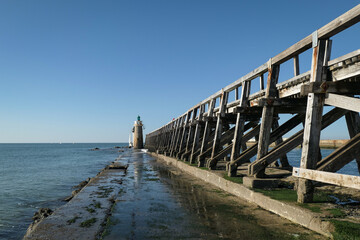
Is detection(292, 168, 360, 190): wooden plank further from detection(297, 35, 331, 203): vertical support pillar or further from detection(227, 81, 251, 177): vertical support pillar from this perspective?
detection(227, 81, 251, 177): vertical support pillar

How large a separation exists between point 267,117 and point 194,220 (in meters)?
3.29

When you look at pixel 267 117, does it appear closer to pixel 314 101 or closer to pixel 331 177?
pixel 314 101

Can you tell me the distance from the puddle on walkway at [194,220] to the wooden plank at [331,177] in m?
0.79

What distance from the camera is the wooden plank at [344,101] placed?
3.93m

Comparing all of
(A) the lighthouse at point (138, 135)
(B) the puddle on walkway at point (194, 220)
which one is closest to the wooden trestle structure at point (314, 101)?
(B) the puddle on walkway at point (194, 220)

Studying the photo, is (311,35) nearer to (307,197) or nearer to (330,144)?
(307,197)

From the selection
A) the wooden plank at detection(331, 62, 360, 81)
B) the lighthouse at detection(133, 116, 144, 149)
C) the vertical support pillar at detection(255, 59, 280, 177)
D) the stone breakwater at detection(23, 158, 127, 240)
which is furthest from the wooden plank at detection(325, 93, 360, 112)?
the lighthouse at detection(133, 116, 144, 149)

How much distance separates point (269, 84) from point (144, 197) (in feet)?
13.8

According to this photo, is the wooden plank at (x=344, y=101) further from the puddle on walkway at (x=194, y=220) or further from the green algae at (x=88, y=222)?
the green algae at (x=88, y=222)

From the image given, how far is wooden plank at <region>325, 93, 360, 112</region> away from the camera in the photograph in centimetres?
393

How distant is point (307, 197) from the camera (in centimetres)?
452

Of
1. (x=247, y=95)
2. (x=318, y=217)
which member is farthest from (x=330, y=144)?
(x=318, y=217)

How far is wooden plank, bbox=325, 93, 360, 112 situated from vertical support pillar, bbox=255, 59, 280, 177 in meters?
1.93

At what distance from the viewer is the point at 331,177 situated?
383 cm
